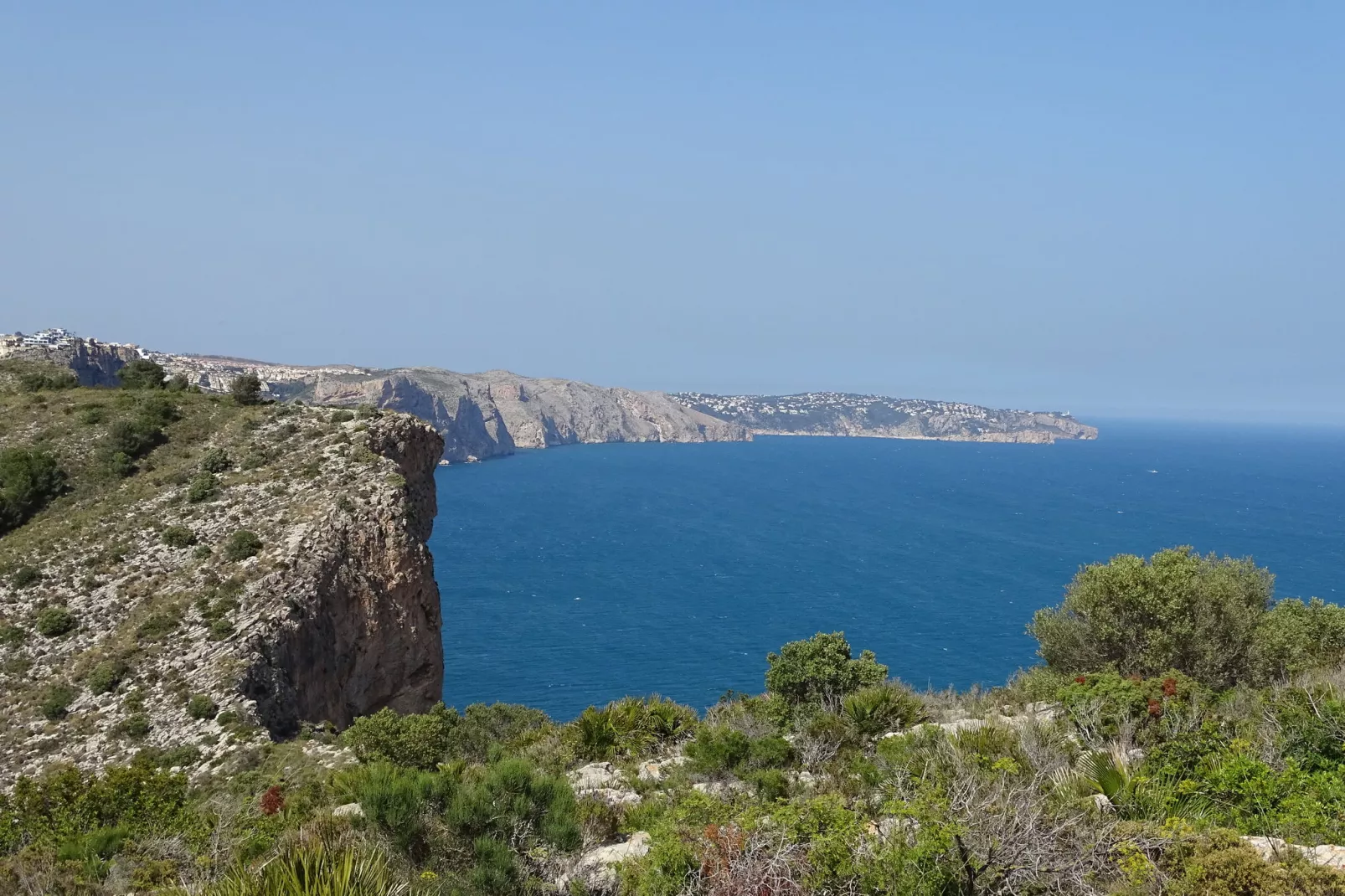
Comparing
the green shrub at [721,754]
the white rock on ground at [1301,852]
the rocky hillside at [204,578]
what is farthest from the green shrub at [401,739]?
the white rock on ground at [1301,852]

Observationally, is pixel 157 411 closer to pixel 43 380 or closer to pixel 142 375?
pixel 43 380

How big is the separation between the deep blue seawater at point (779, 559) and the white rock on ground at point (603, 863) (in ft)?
118

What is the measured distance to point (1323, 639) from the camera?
20.5 meters

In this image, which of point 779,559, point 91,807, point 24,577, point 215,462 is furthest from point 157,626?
point 779,559

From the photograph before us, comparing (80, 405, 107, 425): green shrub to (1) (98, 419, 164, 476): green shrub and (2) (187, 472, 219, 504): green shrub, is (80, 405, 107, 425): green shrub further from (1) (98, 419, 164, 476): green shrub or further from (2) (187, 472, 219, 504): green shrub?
(2) (187, 472, 219, 504): green shrub

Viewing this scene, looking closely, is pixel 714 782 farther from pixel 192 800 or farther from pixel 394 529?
pixel 394 529

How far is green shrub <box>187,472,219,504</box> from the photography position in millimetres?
26781

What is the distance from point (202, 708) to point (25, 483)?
1308cm

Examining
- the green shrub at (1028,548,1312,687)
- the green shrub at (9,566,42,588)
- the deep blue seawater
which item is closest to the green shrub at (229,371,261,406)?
the green shrub at (9,566,42,588)

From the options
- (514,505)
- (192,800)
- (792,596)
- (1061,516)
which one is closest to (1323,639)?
(192,800)

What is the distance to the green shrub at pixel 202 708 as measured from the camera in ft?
64.8

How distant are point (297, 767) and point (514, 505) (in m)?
93.6

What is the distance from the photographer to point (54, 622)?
71.8 ft

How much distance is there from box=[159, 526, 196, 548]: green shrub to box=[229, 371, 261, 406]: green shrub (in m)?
11.0
